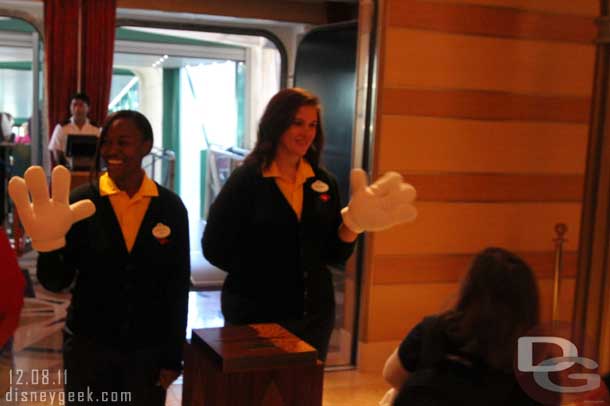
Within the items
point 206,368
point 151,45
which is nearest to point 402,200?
point 206,368

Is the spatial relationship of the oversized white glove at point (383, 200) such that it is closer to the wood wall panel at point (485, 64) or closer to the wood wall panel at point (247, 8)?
the wood wall panel at point (485, 64)

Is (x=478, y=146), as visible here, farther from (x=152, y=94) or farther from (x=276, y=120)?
(x=152, y=94)

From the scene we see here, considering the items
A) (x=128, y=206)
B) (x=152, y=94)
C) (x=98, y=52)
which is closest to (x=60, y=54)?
(x=98, y=52)

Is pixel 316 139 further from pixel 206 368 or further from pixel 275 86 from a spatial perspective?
pixel 275 86

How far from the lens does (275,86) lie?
749 centimetres

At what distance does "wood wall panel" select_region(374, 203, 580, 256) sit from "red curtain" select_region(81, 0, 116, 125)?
339 cm

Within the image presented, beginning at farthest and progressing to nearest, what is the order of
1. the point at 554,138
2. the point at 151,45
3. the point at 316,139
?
the point at 151,45
the point at 554,138
the point at 316,139

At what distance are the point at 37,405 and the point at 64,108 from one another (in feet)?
11.5

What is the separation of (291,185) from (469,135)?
6.65 ft

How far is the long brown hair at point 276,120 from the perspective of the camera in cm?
243

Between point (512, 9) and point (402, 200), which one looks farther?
point (512, 9)

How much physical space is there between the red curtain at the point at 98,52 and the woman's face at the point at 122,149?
4.42 metres

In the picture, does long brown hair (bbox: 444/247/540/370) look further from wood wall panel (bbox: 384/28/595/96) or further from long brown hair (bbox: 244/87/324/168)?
wood wall panel (bbox: 384/28/595/96)

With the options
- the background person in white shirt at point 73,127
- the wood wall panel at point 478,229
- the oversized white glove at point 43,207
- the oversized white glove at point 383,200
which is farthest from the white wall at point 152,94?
the oversized white glove at point 43,207
